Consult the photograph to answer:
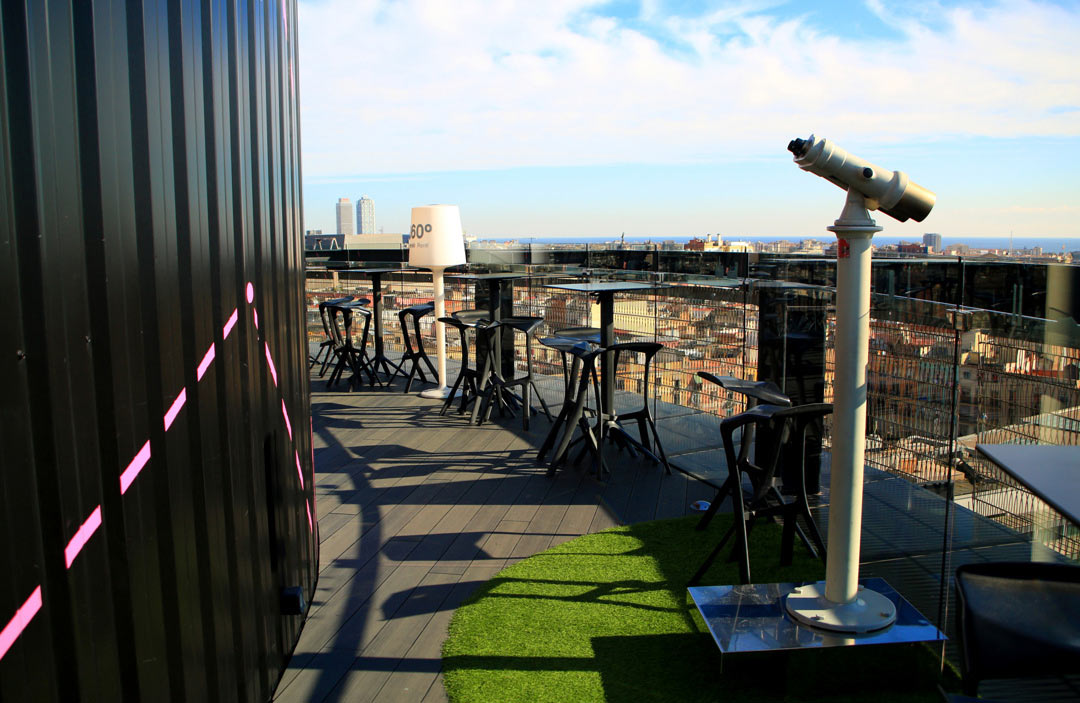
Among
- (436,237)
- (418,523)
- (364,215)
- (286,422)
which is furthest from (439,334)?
(364,215)

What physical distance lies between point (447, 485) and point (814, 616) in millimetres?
2624

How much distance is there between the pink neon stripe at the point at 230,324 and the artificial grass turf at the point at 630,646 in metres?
1.36

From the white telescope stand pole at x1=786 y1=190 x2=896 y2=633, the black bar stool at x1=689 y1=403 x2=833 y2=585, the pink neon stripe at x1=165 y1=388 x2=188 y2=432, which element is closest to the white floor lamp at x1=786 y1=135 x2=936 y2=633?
the white telescope stand pole at x1=786 y1=190 x2=896 y2=633

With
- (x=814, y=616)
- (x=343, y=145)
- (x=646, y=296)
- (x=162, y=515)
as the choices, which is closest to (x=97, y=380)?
(x=162, y=515)

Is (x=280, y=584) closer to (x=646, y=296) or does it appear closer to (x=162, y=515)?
(x=162, y=515)

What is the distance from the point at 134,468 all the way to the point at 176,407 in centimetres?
24

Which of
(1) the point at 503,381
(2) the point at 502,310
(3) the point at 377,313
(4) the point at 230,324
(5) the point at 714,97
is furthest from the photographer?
(5) the point at 714,97

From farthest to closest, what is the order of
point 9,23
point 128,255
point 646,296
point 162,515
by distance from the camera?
point 646,296, point 162,515, point 128,255, point 9,23

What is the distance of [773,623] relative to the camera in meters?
2.54

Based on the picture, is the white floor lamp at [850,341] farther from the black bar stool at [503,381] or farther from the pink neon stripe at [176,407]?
the black bar stool at [503,381]

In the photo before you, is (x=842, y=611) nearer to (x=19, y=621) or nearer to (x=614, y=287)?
(x=19, y=621)

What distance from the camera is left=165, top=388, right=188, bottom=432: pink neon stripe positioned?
1.47 m

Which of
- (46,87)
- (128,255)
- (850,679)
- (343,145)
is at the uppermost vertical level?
(343,145)

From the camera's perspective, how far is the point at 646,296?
5059 mm
